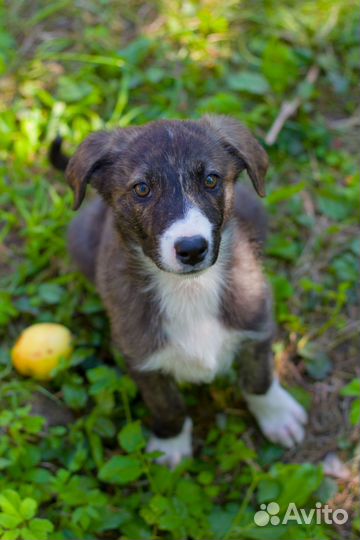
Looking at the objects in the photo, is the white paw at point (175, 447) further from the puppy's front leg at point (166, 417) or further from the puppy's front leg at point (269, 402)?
the puppy's front leg at point (269, 402)

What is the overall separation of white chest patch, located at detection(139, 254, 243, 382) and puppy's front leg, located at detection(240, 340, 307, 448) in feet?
1.16

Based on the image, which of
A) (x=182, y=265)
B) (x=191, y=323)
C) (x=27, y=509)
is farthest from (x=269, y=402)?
(x=27, y=509)

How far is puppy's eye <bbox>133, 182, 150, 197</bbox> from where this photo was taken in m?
3.03

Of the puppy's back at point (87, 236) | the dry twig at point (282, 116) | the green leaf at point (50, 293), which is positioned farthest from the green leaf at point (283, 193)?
the green leaf at point (50, 293)

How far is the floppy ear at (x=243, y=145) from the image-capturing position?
324 centimetres

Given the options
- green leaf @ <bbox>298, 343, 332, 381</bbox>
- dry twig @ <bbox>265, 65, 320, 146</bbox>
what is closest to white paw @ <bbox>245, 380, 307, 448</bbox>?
green leaf @ <bbox>298, 343, 332, 381</bbox>

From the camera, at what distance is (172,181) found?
294 cm

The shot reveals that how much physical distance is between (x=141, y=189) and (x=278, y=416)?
1618 mm

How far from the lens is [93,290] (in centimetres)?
451

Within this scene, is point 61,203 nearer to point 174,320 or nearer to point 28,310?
point 28,310

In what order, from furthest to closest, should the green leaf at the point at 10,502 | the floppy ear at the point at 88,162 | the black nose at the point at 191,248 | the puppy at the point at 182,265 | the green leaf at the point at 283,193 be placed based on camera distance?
the green leaf at the point at 283,193, the floppy ear at the point at 88,162, the green leaf at the point at 10,502, the puppy at the point at 182,265, the black nose at the point at 191,248

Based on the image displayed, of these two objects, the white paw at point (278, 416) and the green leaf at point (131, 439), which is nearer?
the green leaf at point (131, 439)

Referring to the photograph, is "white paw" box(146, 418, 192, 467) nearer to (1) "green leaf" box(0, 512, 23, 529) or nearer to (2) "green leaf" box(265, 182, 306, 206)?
(1) "green leaf" box(0, 512, 23, 529)

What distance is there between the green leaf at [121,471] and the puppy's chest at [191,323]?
0.51 meters
